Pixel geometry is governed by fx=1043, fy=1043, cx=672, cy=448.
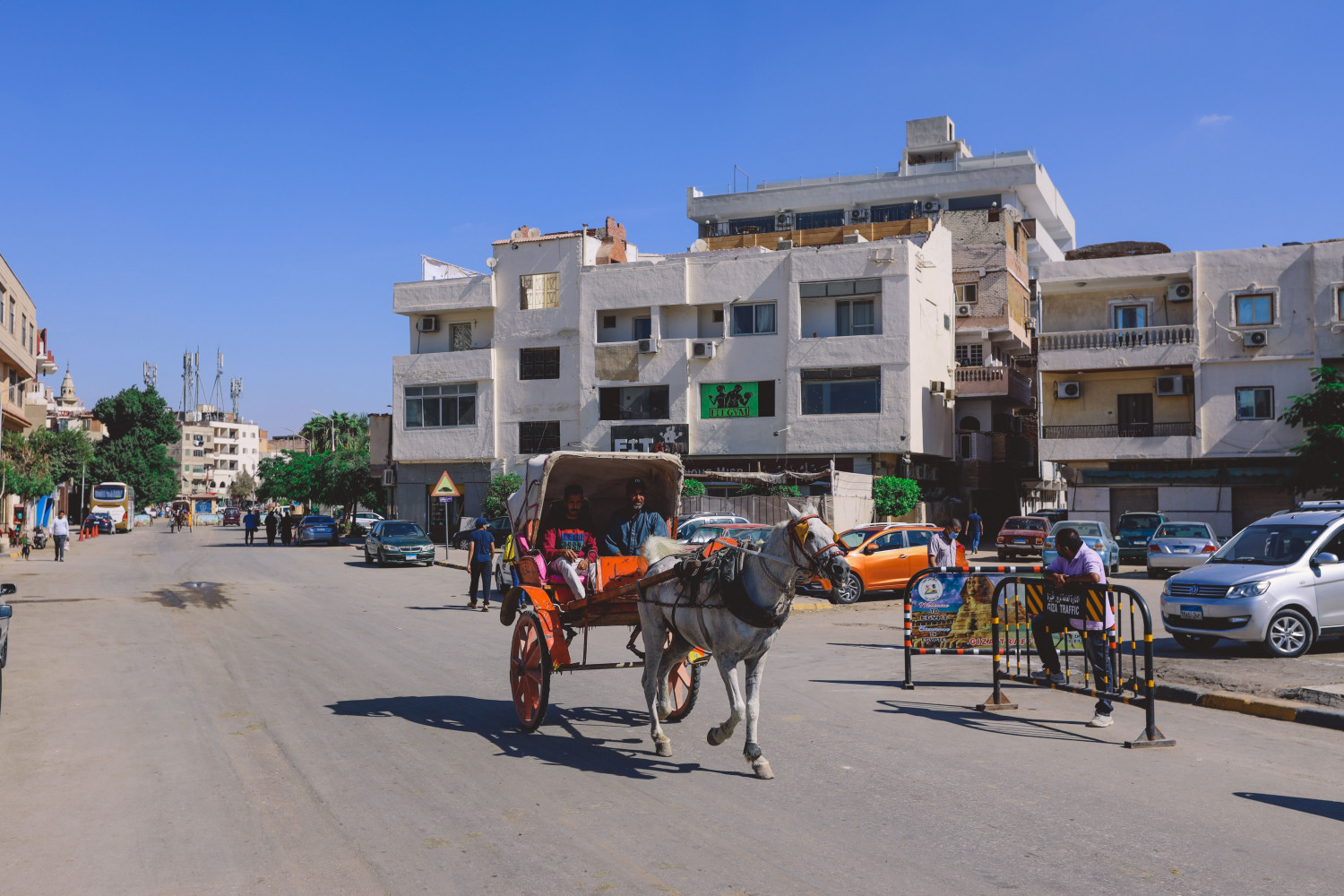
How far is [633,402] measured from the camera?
152 ft

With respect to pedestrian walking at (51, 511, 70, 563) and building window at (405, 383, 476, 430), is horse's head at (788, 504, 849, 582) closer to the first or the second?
pedestrian walking at (51, 511, 70, 563)

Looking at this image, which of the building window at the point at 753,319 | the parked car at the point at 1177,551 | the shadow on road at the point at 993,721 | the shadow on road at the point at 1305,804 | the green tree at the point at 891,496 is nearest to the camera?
the shadow on road at the point at 1305,804

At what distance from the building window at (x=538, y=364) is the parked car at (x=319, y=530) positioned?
40.0 ft

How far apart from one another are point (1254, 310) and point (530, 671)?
39.3 metres

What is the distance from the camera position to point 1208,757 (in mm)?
8234

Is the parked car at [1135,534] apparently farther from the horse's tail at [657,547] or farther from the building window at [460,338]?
the building window at [460,338]

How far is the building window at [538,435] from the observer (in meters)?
48.2

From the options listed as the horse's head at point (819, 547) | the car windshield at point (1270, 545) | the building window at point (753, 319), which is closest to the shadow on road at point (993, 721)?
the horse's head at point (819, 547)

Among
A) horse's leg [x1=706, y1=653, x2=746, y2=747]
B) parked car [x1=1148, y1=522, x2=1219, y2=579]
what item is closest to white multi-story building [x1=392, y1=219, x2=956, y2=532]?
parked car [x1=1148, y1=522, x2=1219, y2=579]

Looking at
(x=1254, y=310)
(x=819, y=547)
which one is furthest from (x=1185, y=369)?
(x=819, y=547)

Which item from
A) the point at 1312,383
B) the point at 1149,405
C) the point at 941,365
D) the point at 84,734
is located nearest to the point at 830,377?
the point at 941,365

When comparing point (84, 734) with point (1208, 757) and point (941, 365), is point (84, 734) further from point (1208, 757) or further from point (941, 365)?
point (941, 365)

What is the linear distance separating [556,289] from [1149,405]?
85.4 feet

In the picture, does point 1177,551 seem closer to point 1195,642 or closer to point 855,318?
point 1195,642
